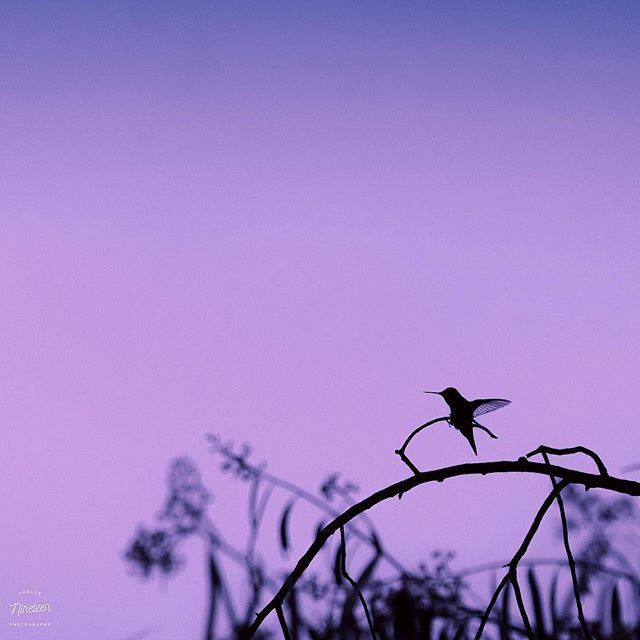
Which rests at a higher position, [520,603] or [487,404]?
[487,404]

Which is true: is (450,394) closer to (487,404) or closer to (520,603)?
(487,404)

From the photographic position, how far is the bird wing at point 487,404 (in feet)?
2.53

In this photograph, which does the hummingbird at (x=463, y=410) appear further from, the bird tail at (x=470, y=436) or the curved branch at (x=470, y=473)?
the curved branch at (x=470, y=473)

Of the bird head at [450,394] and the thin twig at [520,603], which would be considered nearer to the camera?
the thin twig at [520,603]

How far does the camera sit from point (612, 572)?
3.73 ft

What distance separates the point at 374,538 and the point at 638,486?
729 mm

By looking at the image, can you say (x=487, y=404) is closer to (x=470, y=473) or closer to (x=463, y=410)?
(x=463, y=410)

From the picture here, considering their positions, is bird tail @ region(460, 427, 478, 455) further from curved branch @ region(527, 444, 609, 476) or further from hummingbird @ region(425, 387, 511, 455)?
curved branch @ region(527, 444, 609, 476)

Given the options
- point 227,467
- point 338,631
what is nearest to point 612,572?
point 338,631

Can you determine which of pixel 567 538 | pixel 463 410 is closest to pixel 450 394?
pixel 463 410

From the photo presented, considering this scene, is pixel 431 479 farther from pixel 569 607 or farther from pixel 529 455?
pixel 569 607

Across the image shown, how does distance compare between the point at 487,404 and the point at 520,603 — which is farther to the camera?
the point at 487,404

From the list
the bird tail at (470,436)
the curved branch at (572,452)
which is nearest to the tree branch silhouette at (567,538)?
the curved branch at (572,452)

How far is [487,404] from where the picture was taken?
80cm
